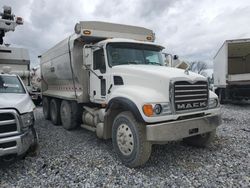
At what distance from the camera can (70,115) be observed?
7.61 meters

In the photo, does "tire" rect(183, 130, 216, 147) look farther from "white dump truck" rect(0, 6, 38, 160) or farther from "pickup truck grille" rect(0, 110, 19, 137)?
"pickup truck grille" rect(0, 110, 19, 137)

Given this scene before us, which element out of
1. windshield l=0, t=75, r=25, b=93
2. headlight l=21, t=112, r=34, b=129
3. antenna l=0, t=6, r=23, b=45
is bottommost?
headlight l=21, t=112, r=34, b=129

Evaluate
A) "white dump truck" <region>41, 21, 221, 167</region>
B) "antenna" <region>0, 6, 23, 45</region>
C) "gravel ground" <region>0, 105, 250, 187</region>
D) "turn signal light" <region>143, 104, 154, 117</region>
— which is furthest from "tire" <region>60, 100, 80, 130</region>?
"turn signal light" <region>143, 104, 154, 117</region>

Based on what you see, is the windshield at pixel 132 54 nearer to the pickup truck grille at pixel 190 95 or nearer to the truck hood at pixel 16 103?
the pickup truck grille at pixel 190 95

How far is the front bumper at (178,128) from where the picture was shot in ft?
13.6

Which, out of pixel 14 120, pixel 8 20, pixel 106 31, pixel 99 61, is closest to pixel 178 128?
pixel 99 61

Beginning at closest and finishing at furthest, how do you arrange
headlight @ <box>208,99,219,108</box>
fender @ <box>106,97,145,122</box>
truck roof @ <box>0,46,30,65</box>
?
fender @ <box>106,97,145,122</box>
headlight @ <box>208,99,219,108</box>
truck roof @ <box>0,46,30,65</box>

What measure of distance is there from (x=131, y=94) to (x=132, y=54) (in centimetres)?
165

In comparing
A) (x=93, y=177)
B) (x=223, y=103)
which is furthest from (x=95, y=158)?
(x=223, y=103)

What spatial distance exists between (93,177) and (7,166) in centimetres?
183

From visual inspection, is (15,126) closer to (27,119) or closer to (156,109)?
(27,119)

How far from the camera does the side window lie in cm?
578

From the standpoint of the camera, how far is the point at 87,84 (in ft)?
22.3

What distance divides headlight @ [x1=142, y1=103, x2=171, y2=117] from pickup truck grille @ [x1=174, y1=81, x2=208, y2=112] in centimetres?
25
